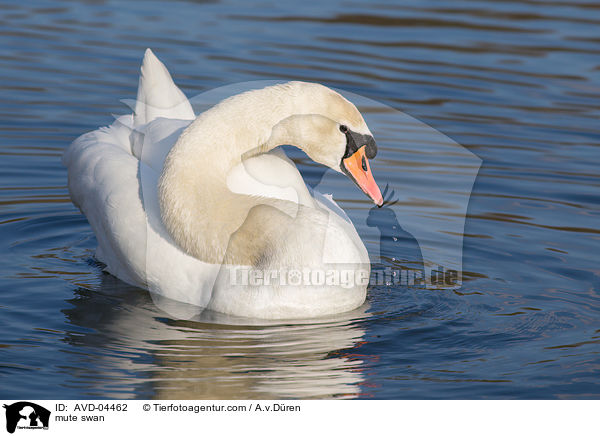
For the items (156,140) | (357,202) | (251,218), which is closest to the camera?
(251,218)

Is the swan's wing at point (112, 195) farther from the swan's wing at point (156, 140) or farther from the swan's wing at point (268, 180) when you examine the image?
the swan's wing at point (268, 180)

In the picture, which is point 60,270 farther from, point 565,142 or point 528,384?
point 565,142

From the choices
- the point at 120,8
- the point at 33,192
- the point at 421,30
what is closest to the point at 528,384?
the point at 33,192

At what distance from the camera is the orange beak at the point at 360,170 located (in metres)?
6.71

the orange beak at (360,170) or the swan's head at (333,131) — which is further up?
the swan's head at (333,131)

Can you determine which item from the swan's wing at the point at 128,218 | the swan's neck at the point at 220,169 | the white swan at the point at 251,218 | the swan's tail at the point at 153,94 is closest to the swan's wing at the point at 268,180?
the white swan at the point at 251,218

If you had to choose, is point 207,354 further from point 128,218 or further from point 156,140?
point 156,140

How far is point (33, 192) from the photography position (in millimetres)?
9156

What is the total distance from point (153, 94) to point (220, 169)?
1636mm

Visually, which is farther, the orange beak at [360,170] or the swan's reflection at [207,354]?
the orange beak at [360,170]

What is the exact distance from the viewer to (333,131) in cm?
659

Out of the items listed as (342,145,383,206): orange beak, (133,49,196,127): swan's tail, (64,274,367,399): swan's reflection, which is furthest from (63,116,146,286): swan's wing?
(342,145,383,206): orange beak

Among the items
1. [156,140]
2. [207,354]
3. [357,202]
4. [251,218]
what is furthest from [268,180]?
[357,202]
